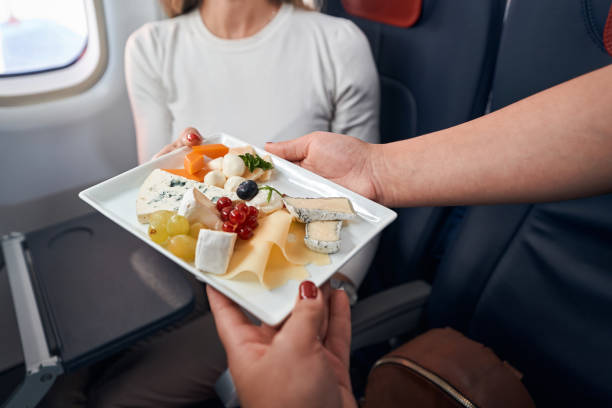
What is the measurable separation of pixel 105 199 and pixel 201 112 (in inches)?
23.2

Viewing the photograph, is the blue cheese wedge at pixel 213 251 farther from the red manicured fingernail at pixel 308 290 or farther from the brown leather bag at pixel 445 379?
the brown leather bag at pixel 445 379

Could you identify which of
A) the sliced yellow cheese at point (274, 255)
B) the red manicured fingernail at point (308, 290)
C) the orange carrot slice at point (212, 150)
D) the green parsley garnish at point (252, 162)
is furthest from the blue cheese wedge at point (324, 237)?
the orange carrot slice at point (212, 150)

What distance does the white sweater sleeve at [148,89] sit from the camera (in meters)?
1.34

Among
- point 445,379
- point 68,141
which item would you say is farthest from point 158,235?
point 68,141

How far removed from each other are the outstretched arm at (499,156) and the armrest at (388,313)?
31cm

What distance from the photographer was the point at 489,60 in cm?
99

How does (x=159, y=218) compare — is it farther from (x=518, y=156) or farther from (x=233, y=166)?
(x=518, y=156)

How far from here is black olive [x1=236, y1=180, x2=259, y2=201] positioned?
812 mm

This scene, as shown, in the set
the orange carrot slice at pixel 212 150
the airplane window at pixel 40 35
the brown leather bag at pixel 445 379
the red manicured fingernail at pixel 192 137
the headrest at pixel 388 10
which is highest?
the headrest at pixel 388 10

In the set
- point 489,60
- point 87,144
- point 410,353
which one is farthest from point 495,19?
point 87,144

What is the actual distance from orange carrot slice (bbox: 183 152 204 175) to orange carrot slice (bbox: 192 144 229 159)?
0.05 ft

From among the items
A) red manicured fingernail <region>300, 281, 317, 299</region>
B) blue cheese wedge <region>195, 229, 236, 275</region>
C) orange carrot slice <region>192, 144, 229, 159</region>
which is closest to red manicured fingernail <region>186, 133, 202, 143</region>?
orange carrot slice <region>192, 144, 229, 159</region>

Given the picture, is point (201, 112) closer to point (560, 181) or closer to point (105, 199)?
point (105, 199)

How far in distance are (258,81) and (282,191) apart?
1.90 feet
